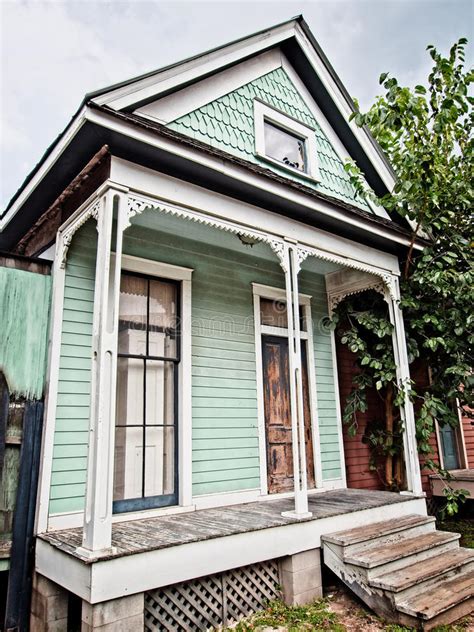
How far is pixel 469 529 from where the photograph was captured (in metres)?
6.27

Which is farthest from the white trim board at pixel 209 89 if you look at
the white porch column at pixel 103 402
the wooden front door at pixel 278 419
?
the wooden front door at pixel 278 419

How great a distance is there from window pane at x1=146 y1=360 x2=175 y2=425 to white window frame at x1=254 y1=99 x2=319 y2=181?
101 inches

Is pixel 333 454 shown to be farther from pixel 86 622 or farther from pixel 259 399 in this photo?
pixel 86 622

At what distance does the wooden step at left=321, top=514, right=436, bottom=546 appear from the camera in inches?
156

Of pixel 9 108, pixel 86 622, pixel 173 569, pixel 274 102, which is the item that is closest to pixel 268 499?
pixel 173 569

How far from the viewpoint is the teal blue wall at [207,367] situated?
3902 millimetres

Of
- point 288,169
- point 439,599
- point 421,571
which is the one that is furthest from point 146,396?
point 288,169

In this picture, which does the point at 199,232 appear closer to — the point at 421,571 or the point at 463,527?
the point at 421,571

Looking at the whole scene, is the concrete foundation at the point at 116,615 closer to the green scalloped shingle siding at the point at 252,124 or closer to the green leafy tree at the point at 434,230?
the green leafy tree at the point at 434,230

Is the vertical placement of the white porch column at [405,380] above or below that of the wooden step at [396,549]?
above

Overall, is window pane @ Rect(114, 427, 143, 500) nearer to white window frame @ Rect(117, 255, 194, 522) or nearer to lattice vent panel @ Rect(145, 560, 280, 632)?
white window frame @ Rect(117, 255, 194, 522)

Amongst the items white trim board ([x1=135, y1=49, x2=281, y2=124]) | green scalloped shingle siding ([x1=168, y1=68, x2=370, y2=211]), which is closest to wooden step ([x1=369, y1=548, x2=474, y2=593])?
green scalloped shingle siding ([x1=168, y1=68, x2=370, y2=211])

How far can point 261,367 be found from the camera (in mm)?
5441

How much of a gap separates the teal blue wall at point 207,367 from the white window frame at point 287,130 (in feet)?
3.63
